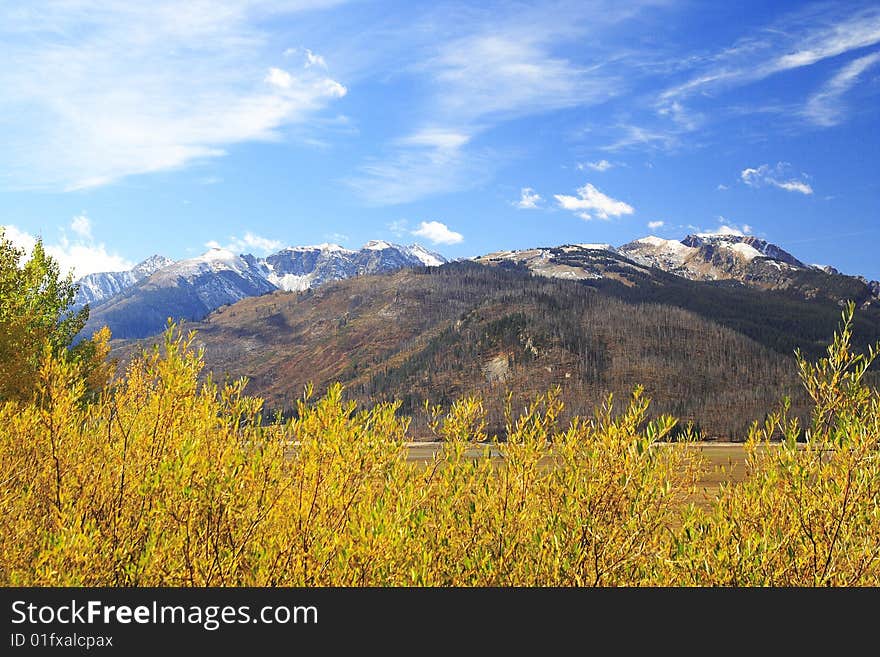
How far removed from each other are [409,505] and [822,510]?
22.3 feet

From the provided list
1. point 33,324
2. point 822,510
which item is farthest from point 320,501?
point 33,324

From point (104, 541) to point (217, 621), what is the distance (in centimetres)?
356

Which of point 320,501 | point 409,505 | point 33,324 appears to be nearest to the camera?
point 409,505

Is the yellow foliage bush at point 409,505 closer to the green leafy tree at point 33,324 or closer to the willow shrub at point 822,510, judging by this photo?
the willow shrub at point 822,510

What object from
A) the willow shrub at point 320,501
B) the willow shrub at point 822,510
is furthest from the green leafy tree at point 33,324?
the willow shrub at point 822,510

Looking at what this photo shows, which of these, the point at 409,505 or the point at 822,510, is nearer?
the point at 409,505

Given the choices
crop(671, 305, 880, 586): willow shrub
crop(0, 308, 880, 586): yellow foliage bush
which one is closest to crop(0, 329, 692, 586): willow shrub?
crop(0, 308, 880, 586): yellow foliage bush

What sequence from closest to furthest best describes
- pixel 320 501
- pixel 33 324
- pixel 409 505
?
pixel 409 505 < pixel 320 501 < pixel 33 324

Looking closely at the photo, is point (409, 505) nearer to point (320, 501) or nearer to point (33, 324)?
point (320, 501)

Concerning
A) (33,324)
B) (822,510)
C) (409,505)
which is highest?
(33,324)

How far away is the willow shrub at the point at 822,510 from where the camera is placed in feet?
32.3

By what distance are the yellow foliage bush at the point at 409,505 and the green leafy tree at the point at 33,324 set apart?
10.6 meters

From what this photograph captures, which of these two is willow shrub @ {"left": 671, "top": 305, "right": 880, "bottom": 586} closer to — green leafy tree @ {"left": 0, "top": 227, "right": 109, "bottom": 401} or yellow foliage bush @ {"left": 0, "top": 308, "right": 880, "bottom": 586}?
yellow foliage bush @ {"left": 0, "top": 308, "right": 880, "bottom": 586}

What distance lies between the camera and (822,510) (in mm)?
10070
